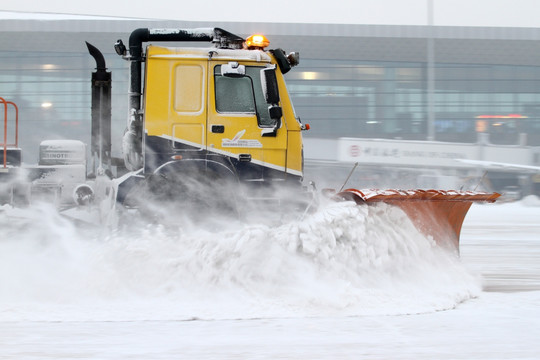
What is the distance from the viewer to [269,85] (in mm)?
5641

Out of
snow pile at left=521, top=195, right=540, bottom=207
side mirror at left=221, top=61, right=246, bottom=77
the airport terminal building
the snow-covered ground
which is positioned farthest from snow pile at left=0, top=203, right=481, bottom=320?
the airport terminal building

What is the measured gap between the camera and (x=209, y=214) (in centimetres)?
564

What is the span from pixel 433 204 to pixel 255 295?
188 centimetres

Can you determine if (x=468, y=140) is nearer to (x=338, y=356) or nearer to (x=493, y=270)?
(x=493, y=270)

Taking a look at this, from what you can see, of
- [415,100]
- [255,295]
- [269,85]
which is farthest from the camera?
[415,100]

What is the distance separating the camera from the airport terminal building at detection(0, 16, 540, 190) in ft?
88.1

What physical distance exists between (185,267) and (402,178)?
17.6m

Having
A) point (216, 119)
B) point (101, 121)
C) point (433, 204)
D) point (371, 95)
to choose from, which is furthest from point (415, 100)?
point (216, 119)

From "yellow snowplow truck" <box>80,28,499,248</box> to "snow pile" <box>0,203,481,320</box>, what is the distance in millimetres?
344

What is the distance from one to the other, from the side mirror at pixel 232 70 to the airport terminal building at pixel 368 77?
1916 centimetres

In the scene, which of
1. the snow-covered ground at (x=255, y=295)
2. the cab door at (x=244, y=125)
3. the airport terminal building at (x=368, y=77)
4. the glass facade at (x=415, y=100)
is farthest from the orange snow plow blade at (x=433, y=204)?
the glass facade at (x=415, y=100)

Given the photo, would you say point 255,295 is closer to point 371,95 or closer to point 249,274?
point 249,274

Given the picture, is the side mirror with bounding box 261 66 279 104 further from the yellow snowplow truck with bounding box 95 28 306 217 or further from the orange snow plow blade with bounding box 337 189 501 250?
the orange snow plow blade with bounding box 337 189 501 250

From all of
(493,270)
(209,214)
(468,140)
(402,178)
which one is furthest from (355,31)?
(209,214)
